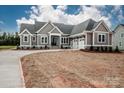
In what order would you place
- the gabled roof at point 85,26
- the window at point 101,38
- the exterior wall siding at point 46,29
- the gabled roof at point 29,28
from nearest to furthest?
the gabled roof at point 85,26
the window at point 101,38
the gabled roof at point 29,28
the exterior wall siding at point 46,29

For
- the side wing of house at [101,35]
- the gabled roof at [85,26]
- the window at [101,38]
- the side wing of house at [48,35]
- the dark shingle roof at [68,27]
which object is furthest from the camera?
the side wing of house at [48,35]

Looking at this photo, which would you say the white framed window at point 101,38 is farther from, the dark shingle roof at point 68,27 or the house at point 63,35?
the dark shingle roof at point 68,27

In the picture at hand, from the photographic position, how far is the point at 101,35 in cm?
1528

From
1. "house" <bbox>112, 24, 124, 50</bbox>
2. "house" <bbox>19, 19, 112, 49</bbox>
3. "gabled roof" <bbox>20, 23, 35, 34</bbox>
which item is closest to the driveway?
"house" <bbox>112, 24, 124, 50</bbox>

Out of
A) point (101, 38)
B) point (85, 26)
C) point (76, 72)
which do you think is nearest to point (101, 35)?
point (101, 38)

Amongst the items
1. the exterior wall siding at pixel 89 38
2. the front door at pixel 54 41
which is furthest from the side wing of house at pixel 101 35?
the front door at pixel 54 41

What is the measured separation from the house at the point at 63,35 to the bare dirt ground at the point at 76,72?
386 cm

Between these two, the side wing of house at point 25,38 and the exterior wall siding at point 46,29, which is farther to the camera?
the exterior wall siding at point 46,29

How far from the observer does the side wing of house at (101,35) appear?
14.7m

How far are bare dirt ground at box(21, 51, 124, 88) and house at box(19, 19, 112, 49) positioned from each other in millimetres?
3860
